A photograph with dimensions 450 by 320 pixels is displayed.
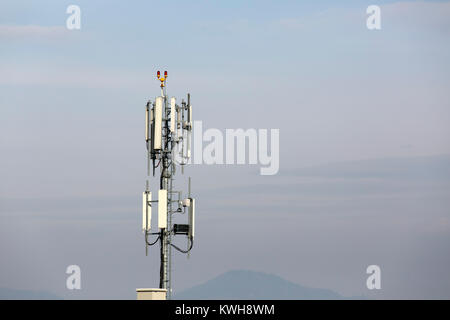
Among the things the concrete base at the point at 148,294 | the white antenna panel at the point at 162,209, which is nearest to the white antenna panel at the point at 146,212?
the white antenna panel at the point at 162,209

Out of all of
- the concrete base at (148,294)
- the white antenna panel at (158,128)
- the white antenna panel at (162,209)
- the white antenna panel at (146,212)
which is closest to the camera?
the concrete base at (148,294)

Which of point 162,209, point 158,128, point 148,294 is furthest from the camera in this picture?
point 158,128

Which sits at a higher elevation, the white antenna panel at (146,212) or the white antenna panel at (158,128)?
the white antenna panel at (158,128)

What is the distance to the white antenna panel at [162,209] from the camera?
59.7 metres

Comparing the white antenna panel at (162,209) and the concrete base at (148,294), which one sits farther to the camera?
the white antenna panel at (162,209)

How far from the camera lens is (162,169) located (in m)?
60.7

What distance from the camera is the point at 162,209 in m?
59.8

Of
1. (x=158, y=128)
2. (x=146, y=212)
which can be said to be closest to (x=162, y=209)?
(x=146, y=212)

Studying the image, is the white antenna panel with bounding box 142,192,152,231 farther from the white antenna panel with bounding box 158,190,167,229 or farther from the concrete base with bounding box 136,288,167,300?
the concrete base with bounding box 136,288,167,300

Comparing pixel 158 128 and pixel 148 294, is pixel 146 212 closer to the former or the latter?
pixel 158 128

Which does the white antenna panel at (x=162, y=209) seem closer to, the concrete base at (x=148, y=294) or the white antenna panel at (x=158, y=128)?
the white antenna panel at (x=158, y=128)

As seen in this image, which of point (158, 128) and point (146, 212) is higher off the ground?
point (158, 128)
